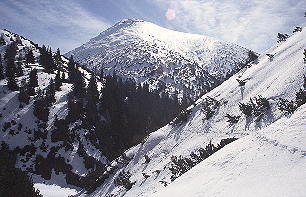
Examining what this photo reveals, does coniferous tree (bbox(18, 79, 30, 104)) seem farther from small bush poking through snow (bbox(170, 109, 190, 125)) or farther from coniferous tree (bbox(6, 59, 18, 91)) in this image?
small bush poking through snow (bbox(170, 109, 190, 125))

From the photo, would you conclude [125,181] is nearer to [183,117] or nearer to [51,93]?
[183,117]

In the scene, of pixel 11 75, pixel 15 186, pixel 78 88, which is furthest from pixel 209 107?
pixel 11 75

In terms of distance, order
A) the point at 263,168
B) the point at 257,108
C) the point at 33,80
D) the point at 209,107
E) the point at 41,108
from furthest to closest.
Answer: the point at 33,80 < the point at 41,108 < the point at 209,107 < the point at 257,108 < the point at 263,168

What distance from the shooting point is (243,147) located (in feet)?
34.8

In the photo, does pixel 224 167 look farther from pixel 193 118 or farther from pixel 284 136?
pixel 193 118

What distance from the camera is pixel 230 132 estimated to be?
17969 millimetres

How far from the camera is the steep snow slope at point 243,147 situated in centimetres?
730

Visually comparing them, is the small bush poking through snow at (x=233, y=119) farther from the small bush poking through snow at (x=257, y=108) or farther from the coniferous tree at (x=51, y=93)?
the coniferous tree at (x=51, y=93)

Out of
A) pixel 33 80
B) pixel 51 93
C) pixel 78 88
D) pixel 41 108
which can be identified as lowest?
pixel 41 108

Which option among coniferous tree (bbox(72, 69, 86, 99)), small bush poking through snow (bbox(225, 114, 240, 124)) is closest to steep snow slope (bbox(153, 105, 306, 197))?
small bush poking through snow (bbox(225, 114, 240, 124))

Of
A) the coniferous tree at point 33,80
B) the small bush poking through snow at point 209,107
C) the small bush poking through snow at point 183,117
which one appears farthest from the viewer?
the coniferous tree at point 33,80

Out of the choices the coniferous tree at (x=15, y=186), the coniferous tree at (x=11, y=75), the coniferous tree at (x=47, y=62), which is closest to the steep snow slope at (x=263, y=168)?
the coniferous tree at (x=15, y=186)

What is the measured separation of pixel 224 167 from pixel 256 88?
12.6 meters

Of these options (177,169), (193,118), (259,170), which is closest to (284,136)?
(259,170)
